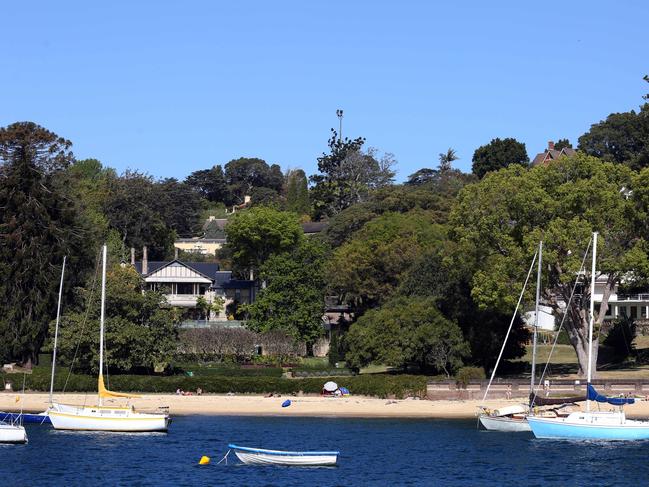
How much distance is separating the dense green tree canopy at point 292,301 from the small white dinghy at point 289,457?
4247cm

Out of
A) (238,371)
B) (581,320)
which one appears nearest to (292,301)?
(238,371)

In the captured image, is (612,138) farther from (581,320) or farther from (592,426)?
(592,426)

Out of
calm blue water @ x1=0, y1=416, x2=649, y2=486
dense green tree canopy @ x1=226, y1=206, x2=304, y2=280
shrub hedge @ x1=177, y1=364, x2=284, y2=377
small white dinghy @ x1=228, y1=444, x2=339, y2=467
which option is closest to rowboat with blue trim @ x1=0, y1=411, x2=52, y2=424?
calm blue water @ x1=0, y1=416, x2=649, y2=486

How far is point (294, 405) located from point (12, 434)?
20.7m

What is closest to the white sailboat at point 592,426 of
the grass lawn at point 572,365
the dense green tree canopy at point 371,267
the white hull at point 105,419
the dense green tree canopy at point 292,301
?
the grass lawn at point 572,365

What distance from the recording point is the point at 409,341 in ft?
278

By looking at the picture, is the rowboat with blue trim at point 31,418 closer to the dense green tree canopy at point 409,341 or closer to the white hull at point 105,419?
the white hull at point 105,419

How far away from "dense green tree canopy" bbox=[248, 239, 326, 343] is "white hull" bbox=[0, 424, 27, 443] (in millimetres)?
38121

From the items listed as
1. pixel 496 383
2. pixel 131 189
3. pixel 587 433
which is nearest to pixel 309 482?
pixel 587 433

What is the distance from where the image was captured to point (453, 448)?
63969 mm

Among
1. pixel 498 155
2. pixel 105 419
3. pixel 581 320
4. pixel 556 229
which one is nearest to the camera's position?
pixel 105 419

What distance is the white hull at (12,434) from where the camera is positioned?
6494 centimetres

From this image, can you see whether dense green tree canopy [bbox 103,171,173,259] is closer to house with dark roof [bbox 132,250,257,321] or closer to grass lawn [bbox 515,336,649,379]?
house with dark roof [bbox 132,250,257,321]

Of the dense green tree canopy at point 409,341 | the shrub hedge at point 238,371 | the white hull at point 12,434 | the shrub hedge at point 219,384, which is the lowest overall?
the white hull at point 12,434
